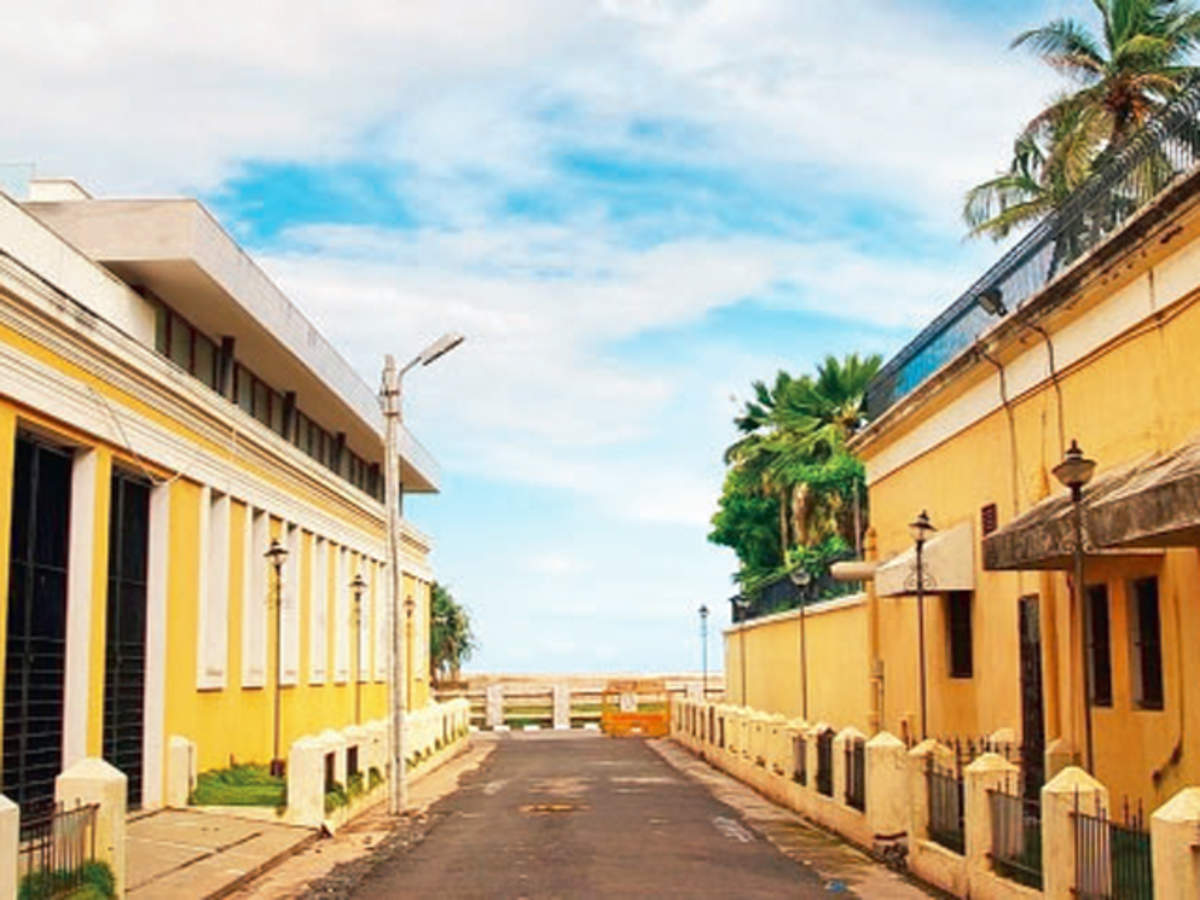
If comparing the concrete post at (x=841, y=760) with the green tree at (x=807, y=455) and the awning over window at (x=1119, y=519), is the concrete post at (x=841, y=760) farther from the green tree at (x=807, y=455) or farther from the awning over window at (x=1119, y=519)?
the green tree at (x=807, y=455)

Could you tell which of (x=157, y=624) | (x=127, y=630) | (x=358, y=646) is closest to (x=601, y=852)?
(x=127, y=630)

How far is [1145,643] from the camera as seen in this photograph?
15.7 meters

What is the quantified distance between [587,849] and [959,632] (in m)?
6.67

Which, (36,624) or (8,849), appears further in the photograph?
(36,624)

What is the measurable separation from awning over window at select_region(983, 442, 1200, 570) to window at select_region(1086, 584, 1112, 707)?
2.95 feet

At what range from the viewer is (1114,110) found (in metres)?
36.2

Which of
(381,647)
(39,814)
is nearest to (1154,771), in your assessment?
(39,814)

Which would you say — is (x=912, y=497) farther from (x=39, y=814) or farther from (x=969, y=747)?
(x=39, y=814)

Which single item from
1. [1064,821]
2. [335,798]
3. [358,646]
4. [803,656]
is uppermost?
[358,646]

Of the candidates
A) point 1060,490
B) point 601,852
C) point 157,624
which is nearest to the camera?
point 1060,490

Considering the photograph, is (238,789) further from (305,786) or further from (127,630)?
(127,630)

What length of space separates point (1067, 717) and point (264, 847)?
27.9 feet

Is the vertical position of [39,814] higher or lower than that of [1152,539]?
lower

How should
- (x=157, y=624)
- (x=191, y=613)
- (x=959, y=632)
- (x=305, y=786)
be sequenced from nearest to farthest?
(x=305, y=786)
(x=157, y=624)
(x=959, y=632)
(x=191, y=613)
